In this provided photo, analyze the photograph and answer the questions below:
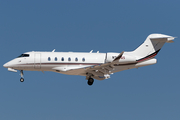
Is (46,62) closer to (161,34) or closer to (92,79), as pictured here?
(92,79)

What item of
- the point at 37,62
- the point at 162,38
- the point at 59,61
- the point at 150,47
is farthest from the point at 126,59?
the point at 37,62

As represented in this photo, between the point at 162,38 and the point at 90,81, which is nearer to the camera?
the point at 90,81

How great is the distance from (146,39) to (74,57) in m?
8.06

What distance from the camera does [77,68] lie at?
3058cm

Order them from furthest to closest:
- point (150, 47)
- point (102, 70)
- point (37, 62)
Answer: point (150, 47) < point (37, 62) < point (102, 70)

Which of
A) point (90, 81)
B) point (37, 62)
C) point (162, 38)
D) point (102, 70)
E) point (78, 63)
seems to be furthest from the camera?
point (162, 38)

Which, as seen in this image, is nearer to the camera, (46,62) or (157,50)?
(46,62)

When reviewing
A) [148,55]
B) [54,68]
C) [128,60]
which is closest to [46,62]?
[54,68]

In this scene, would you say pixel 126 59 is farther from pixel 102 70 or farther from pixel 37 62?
pixel 37 62

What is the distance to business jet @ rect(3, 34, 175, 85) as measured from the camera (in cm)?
3089

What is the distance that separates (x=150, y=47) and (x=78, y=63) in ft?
25.9

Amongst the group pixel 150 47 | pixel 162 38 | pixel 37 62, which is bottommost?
pixel 37 62

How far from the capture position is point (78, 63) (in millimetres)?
31312

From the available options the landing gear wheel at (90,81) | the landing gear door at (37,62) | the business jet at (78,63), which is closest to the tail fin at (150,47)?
the business jet at (78,63)
